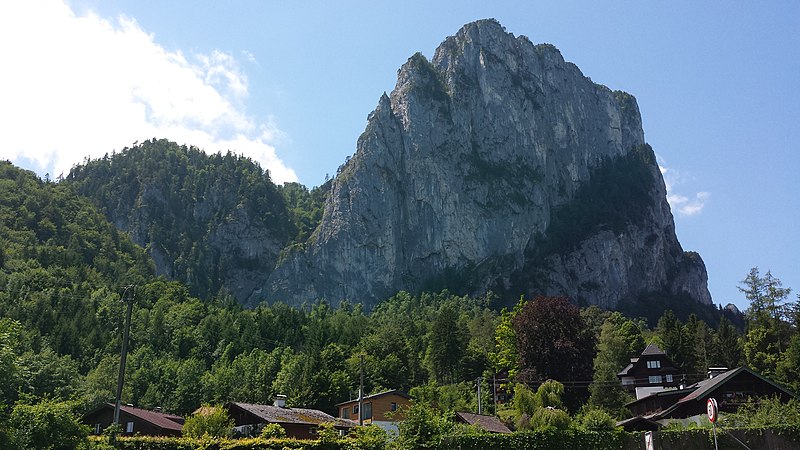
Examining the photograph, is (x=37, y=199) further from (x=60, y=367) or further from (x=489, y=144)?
(x=489, y=144)

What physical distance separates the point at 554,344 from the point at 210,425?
110ft

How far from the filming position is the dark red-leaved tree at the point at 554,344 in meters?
64.4

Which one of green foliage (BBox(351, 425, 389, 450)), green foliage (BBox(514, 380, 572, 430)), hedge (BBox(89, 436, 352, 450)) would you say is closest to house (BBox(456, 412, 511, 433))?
green foliage (BBox(514, 380, 572, 430))

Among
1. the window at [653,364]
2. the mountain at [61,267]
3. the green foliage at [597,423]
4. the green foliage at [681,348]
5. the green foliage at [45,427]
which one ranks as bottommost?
the green foliage at [597,423]

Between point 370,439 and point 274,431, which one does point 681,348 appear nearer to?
point 274,431

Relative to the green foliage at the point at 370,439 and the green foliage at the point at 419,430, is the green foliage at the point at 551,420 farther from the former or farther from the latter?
the green foliage at the point at 370,439

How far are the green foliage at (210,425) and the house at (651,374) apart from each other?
144ft

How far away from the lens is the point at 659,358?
72312 millimetres

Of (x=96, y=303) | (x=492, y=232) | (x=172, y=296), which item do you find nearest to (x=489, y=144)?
(x=492, y=232)

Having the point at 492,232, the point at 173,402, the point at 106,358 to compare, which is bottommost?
the point at 173,402

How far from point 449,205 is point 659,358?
372 ft

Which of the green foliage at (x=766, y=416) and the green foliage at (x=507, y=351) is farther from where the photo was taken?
the green foliage at (x=507, y=351)

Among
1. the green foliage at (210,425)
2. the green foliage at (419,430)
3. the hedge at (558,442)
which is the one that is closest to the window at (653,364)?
the hedge at (558,442)

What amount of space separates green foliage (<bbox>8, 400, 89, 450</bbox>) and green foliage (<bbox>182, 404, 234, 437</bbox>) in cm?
1378
